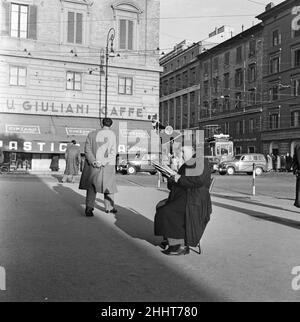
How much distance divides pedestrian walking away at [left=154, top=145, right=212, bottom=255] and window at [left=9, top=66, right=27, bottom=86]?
26469 mm

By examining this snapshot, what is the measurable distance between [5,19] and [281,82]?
93.1ft

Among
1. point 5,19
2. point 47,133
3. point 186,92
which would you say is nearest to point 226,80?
point 186,92

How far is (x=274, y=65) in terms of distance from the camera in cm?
4869

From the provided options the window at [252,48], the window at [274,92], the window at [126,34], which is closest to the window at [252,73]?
the window at [252,48]

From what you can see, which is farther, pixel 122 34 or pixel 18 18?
pixel 122 34

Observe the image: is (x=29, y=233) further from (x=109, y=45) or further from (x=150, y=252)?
(x=109, y=45)

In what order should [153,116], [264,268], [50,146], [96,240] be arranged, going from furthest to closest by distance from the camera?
[153,116], [50,146], [96,240], [264,268]

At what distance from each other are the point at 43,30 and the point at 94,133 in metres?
24.0

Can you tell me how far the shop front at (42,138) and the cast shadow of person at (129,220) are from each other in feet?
59.3

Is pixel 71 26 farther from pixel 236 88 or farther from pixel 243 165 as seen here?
pixel 236 88

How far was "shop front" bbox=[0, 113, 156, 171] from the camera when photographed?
97.4 ft

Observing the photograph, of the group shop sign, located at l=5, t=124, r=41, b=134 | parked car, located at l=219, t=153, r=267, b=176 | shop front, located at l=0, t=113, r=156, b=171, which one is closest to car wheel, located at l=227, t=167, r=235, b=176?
parked car, located at l=219, t=153, r=267, b=176

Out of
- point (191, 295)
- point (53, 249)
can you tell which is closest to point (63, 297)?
point (191, 295)

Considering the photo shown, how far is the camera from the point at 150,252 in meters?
6.04
